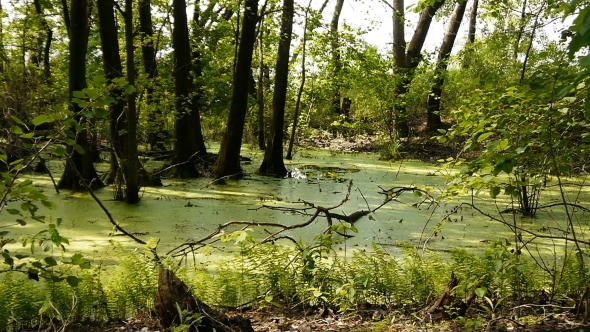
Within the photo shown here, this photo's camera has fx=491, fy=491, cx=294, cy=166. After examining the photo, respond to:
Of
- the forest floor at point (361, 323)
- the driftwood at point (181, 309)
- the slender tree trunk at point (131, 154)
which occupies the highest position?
the slender tree trunk at point (131, 154)

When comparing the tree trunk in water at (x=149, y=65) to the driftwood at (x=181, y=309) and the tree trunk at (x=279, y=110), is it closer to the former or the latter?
the tree trunk at (x=279, y=110)

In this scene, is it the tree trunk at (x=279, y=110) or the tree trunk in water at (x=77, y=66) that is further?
the tree trunk at (x=279, y=110)

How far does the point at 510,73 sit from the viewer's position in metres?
11.2

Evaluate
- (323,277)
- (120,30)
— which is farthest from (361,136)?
(323,277)

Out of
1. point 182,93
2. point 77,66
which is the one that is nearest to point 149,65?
point 182,93

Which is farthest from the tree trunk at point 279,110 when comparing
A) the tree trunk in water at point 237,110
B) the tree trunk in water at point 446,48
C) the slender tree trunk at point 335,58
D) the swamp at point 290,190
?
the tree trunk in water at point 446,48

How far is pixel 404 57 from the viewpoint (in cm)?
1277

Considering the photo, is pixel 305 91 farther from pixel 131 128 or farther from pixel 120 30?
pixel 131 128

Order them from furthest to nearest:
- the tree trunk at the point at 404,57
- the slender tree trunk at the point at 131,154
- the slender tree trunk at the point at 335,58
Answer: the tree trunk at the point at 404,57, the slender tree trunk at the point at 335,58, the slender tree trunk at the point at 131,154

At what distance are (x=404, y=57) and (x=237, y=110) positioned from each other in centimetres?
640

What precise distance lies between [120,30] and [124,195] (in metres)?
6.97

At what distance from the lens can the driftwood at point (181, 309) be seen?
219 centimetres

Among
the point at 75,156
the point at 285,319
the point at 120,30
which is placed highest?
the point at 120,30

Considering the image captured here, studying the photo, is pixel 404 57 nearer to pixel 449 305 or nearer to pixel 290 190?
pixel 290 190
